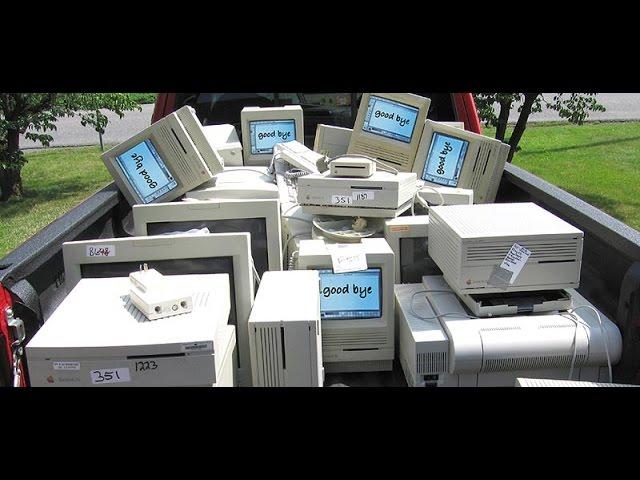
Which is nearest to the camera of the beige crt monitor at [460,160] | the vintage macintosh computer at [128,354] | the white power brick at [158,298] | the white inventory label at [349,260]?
the vintage macintosh computer at [128,354]

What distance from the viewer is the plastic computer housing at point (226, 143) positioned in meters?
3.65

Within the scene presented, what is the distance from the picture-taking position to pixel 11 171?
281 inches

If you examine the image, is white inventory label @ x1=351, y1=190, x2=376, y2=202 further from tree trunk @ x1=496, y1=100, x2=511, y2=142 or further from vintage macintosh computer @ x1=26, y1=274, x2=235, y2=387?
tree trunk @ x1=496, y1=100, x2=511, y2=142

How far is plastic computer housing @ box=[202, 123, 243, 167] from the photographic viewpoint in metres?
3.65

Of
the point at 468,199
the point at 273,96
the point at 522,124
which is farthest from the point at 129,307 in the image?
the point at 522,124

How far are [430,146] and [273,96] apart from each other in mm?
1345

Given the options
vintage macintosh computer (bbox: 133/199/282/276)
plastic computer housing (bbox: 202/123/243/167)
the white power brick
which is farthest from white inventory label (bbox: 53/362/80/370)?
plastic computer housing (bbox: 202/123/243/167)

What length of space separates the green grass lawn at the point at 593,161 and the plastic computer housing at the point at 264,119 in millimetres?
3603

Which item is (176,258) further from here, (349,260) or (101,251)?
(349,260)

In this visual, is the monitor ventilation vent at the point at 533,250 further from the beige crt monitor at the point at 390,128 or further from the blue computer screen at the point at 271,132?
the blue computer screen at the point at 271,132

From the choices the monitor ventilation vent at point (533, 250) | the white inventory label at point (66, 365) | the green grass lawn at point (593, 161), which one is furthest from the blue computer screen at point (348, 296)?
the green grass lawn at point (593, 161)

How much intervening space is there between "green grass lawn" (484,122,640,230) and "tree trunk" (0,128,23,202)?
5.96 m

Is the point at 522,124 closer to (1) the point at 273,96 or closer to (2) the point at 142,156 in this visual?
(1) the point at 273,96

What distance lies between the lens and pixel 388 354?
89.4 inches
